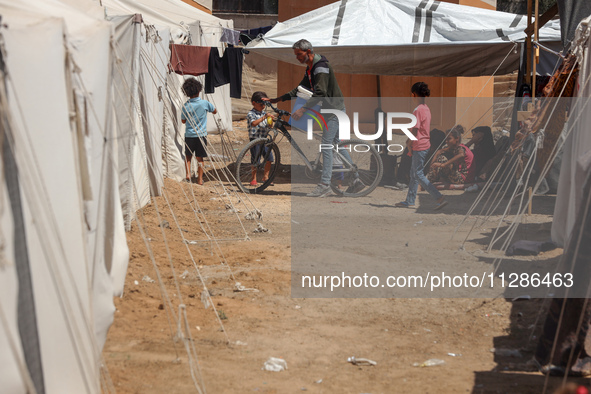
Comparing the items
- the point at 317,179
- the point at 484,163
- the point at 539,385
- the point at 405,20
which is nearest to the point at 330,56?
the point at 405,20

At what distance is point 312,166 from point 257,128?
1006mm

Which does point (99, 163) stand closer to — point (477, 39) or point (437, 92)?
point (477, 39)

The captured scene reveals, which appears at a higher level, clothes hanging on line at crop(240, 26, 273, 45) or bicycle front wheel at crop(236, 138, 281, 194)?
clothes hanging on line at crop(240, 26, 273, 45)

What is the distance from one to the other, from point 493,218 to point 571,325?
4.34 meters

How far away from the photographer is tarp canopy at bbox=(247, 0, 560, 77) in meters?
9.32

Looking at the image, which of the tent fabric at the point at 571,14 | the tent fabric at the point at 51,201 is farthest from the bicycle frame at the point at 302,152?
the tent fabric at the point at 51,201

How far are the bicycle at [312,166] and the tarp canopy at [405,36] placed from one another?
4.37 feet

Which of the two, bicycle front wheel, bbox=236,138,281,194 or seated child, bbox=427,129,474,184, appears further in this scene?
seated child, bbox=427,129,474,184

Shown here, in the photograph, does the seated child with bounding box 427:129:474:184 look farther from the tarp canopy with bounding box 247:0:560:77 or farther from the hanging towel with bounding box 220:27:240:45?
the hanging towel with bounding box 220:27:240:45

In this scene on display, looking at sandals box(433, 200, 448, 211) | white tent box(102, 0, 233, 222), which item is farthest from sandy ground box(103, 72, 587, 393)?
sandals box(433, 200, 448, 211)

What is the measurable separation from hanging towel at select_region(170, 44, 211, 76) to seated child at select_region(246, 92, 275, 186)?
0.85 m

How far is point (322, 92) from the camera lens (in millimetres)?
8547

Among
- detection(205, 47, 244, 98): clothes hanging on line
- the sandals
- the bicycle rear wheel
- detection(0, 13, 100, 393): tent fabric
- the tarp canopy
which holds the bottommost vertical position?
the sandals

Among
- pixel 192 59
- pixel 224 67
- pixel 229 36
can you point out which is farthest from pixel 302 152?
pixel 229 36
